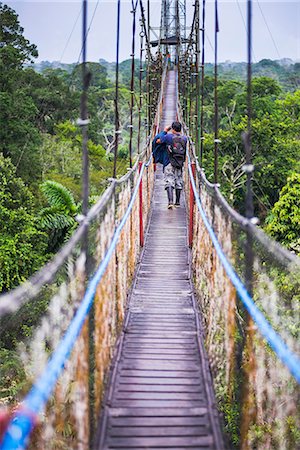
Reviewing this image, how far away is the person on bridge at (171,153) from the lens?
633 centimetres

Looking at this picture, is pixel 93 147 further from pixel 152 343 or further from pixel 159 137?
pixel 152 343

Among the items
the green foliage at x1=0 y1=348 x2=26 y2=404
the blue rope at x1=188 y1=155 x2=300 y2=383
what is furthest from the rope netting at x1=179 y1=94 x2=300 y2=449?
the green foliage at x1=0 y1=348 x2=26 y2=404

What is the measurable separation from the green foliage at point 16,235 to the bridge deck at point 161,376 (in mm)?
6340

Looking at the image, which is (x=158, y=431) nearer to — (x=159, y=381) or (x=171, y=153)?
(x=159, y=381)

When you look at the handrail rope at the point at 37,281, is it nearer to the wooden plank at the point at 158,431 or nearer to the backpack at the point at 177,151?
the wooden plank at the point at 158,431

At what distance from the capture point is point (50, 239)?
40.5 feet

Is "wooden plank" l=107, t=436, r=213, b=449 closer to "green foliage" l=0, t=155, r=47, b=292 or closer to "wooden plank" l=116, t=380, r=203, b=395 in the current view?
"wooden plank" l=116, t=380, r=203, b=395

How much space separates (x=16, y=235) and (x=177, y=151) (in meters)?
5.46

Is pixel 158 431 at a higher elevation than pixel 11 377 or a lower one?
higher

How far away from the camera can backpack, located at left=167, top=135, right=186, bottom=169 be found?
6.30 metres

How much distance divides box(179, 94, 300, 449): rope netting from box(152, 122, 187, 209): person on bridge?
0.61ft

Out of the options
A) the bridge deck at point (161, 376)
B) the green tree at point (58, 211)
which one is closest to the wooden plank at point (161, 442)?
the bridge deck at point (161, 376)

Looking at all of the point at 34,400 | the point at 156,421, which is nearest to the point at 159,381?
the point at 156,421

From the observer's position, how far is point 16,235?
10930mm
